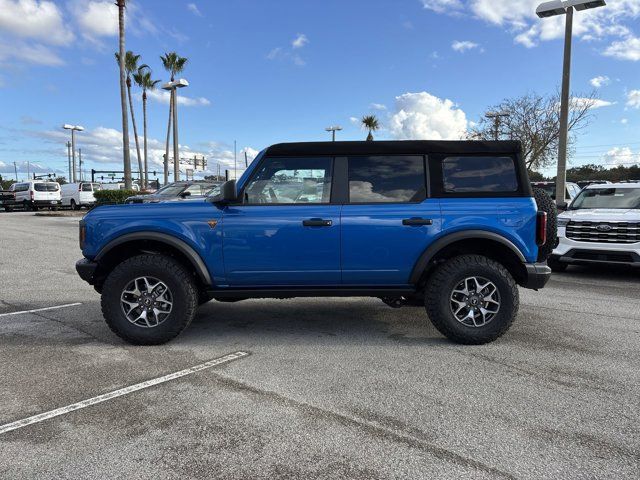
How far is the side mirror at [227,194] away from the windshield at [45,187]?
99.0ft

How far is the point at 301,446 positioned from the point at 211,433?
566 millimetres

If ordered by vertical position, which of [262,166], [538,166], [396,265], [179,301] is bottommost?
[179,301]

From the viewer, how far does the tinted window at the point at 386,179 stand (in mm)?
4465

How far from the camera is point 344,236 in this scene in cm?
438

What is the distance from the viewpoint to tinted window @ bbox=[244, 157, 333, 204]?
4508 mm

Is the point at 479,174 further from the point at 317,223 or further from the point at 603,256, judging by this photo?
the point at 603,256

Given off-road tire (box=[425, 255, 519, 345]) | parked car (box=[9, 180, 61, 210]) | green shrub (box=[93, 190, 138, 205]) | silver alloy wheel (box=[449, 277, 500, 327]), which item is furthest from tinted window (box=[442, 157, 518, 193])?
parked car (box=[9, 180, 61, 210])

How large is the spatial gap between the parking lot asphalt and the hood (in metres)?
2.91

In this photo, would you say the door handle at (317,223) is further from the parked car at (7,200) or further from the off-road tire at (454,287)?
the parked car at (7,200)

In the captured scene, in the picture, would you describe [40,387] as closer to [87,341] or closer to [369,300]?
[87,341]

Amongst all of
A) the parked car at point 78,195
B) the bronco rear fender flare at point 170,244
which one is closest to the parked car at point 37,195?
the parked car at point 78,195

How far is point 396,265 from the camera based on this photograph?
4426mm

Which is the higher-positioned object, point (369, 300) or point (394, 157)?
point (394, 157)

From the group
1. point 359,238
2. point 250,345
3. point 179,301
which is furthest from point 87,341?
point 359,238
